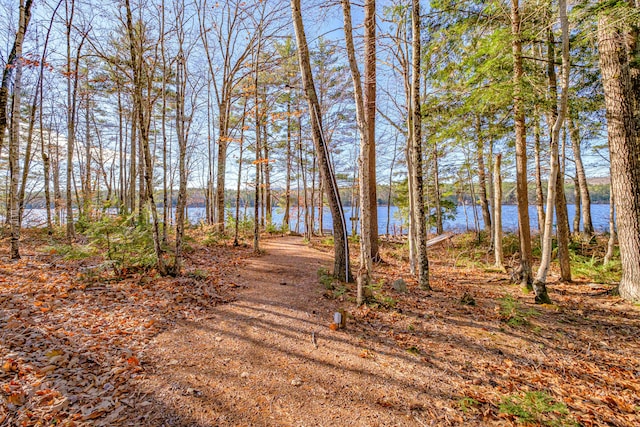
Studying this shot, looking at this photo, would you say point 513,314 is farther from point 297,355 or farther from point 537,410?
point 297,355

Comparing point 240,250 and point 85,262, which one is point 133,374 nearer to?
point 85,262

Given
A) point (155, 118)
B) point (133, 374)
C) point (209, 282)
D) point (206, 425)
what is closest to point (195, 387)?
point (206, 425)

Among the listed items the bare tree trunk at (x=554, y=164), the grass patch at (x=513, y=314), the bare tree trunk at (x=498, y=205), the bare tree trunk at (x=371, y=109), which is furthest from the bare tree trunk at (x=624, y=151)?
the bare tree trunk at (x=371, y=109)

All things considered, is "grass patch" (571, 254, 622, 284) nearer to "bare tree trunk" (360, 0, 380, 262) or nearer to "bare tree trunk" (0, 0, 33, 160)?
"bare tree trunk" (360, 0, 380, 262)

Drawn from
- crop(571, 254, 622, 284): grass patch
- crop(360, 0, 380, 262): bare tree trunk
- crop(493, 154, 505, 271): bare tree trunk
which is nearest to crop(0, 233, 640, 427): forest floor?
crop(571, 254, 622, 284): grass patch

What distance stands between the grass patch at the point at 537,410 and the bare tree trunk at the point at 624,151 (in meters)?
4.47

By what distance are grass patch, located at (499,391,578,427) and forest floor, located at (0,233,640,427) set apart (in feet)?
0.03

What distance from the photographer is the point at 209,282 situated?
5.39 m

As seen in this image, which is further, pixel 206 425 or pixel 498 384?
pixel 498 384

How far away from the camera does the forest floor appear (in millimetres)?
2338

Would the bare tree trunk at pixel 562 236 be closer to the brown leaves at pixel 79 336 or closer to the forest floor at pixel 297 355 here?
the forest floor at pixel 297 355

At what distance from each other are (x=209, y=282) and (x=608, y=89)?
9.06 m

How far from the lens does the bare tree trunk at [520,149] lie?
5058mm

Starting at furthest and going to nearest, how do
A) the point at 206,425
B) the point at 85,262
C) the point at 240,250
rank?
the point at 240,250 → the point at 85,262 → the point at 206,425
